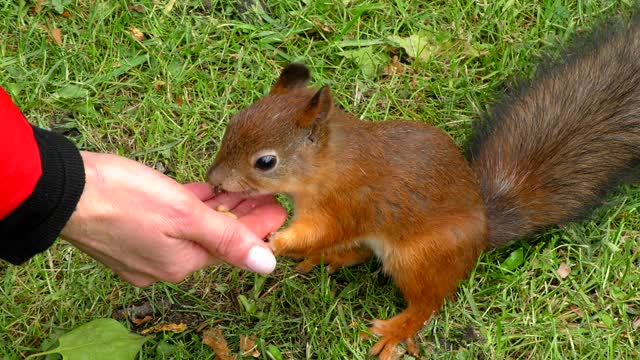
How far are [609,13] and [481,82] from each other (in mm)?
570

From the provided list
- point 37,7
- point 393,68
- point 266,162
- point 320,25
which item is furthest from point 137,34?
point 266,162

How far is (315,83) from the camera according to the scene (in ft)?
9.71

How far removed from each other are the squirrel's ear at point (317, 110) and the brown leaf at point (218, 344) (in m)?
0.75

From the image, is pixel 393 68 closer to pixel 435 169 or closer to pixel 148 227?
pixel 435 169

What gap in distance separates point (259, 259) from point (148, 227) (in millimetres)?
275

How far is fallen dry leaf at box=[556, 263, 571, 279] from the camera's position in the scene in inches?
100

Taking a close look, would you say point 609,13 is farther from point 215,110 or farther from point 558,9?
point 215,110

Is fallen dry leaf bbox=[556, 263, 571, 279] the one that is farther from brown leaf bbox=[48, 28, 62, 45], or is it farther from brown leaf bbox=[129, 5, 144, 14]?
brown leaf bbox=[48, 28, 62, 45]

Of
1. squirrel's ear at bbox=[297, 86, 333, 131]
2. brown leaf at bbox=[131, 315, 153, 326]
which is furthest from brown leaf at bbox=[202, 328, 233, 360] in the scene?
squirrel's ear at bbox=[297, 86, 333, 131]

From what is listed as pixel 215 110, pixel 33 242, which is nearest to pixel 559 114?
pixel 215 110

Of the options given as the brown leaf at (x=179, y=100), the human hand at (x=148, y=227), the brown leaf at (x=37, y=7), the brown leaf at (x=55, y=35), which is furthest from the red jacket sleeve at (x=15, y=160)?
the brown leaf at (x=37, y=7)

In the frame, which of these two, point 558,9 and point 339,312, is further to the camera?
point 558,9

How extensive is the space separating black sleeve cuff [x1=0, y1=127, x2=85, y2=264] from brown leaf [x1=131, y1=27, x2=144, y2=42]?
4.42ft

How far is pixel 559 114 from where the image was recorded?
2.40 m
